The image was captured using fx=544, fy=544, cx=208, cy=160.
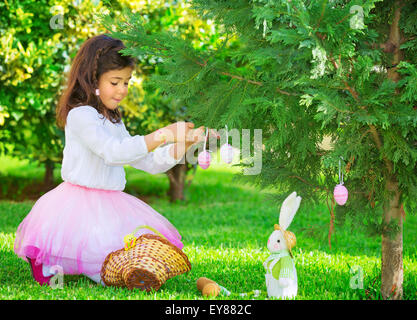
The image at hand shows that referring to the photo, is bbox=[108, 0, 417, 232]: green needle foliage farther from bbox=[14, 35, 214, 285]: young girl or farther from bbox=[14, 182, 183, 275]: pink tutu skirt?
bbox=[14, 182, 183, 275]: pink tutu skirt

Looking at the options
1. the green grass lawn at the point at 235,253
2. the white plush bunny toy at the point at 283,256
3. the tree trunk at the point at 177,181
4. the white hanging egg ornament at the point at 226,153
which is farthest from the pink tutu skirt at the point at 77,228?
the tree trunk at the point at 177,181

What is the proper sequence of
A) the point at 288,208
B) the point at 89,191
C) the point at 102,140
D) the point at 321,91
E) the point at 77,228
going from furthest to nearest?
the point at 89,191, the point at 77,228, the point at 102,140, the point at 288,208, the point at 321,91

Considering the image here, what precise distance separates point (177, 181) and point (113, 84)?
455cm

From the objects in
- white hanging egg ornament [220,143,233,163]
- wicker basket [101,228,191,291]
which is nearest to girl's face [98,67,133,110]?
wicker basket [101,228,191,291]

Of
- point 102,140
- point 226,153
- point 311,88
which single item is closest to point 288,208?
point 226,153

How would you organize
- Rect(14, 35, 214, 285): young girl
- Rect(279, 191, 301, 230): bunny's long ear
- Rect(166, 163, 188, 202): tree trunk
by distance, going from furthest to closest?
Rect(166, 163, 188, 202): tree trunk, Rect(14, 35, 214, 285): young girl, Rect(279, 191, 301, 230): bunny's long ear

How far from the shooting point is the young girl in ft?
11.1

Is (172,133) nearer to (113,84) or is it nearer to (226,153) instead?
(226,153)

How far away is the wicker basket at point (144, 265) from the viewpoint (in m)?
3.14

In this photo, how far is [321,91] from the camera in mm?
2547

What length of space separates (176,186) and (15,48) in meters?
2.97

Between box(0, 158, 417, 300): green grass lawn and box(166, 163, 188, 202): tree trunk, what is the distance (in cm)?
16

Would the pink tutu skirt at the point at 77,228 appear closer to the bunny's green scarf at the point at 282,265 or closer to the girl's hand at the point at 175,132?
the girl's hand at the point at 175,132
